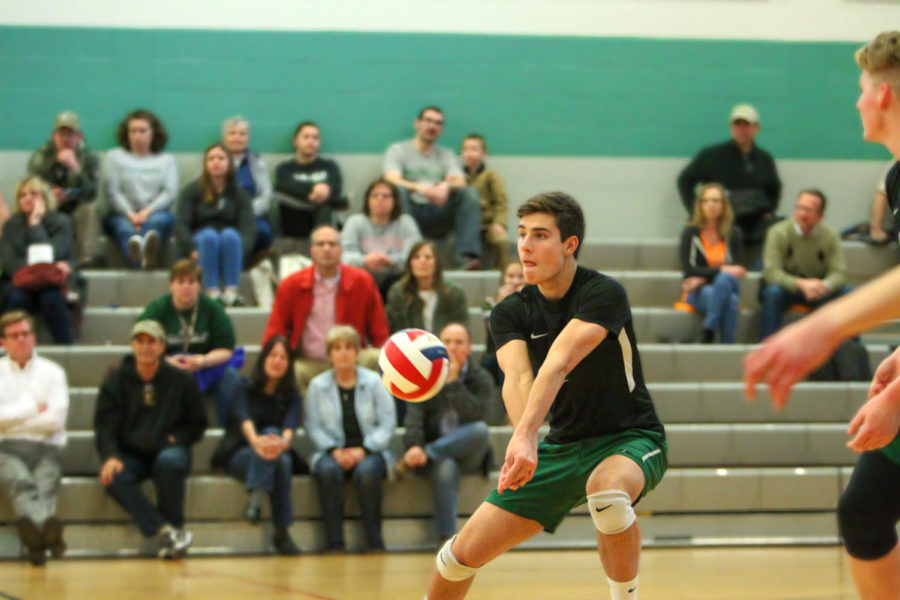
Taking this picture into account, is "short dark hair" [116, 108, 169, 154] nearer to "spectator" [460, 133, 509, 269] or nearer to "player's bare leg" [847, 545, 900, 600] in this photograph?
"spectator" [460, 133, 509, 269]

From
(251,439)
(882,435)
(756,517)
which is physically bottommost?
(756,517)

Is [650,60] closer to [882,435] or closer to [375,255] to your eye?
[375,255]

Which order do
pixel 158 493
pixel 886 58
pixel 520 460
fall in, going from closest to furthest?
pixel 886 58
pixel 520 460
pixel 158 493

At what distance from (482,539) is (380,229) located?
579 cm

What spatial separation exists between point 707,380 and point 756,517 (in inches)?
56.5

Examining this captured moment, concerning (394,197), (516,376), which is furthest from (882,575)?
(394,197)

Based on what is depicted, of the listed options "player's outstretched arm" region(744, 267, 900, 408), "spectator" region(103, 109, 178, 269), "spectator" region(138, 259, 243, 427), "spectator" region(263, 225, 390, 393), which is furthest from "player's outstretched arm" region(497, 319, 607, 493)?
"spectator" region(103, 109, 178, 269)

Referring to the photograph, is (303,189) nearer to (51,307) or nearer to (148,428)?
(51,307)

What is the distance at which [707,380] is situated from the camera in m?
9.55

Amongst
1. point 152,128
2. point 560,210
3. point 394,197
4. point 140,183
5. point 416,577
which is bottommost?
point 416,577

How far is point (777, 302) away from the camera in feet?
31.7

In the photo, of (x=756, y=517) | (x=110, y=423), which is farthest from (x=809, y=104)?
Result: (x=110, y=423)

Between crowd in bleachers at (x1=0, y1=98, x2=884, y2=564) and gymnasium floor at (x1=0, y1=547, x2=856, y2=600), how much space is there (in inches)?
19.4

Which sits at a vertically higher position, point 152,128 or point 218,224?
point 152,128
